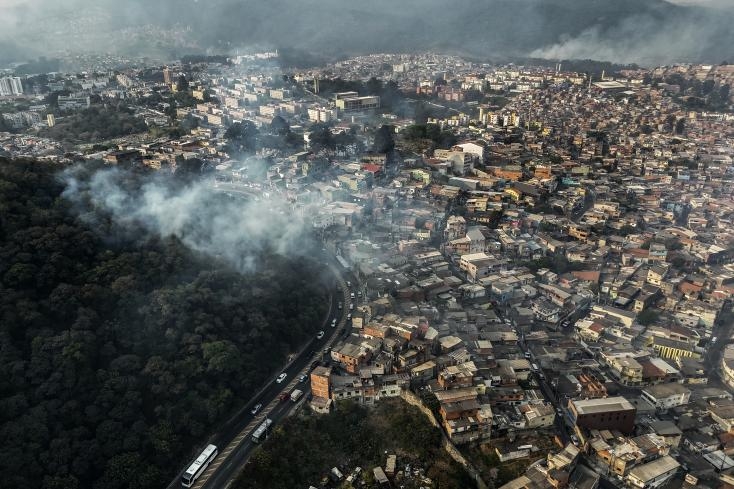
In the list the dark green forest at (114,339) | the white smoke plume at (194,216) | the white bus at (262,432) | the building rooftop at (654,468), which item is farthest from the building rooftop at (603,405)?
the white smoke plume at (194,216)

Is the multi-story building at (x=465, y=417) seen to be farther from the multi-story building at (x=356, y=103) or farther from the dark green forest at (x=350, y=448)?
the multi-story building at (x=356, y=103)

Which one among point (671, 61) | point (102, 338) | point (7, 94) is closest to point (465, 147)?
point (102, 338)

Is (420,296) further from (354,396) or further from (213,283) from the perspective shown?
(213,283)

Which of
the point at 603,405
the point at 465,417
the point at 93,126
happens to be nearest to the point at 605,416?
the point at 603,405

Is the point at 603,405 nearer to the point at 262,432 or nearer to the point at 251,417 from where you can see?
the point at 262,432

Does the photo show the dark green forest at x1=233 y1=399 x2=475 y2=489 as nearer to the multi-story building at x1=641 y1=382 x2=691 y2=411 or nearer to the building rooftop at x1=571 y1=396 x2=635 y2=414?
the building rooftop at x1=571 y1=396 x2=635 y2=414

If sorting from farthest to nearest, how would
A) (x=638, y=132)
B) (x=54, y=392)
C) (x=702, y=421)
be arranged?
(x=638, y=132)
(x=702, y=421)
(x=54, y=392)
